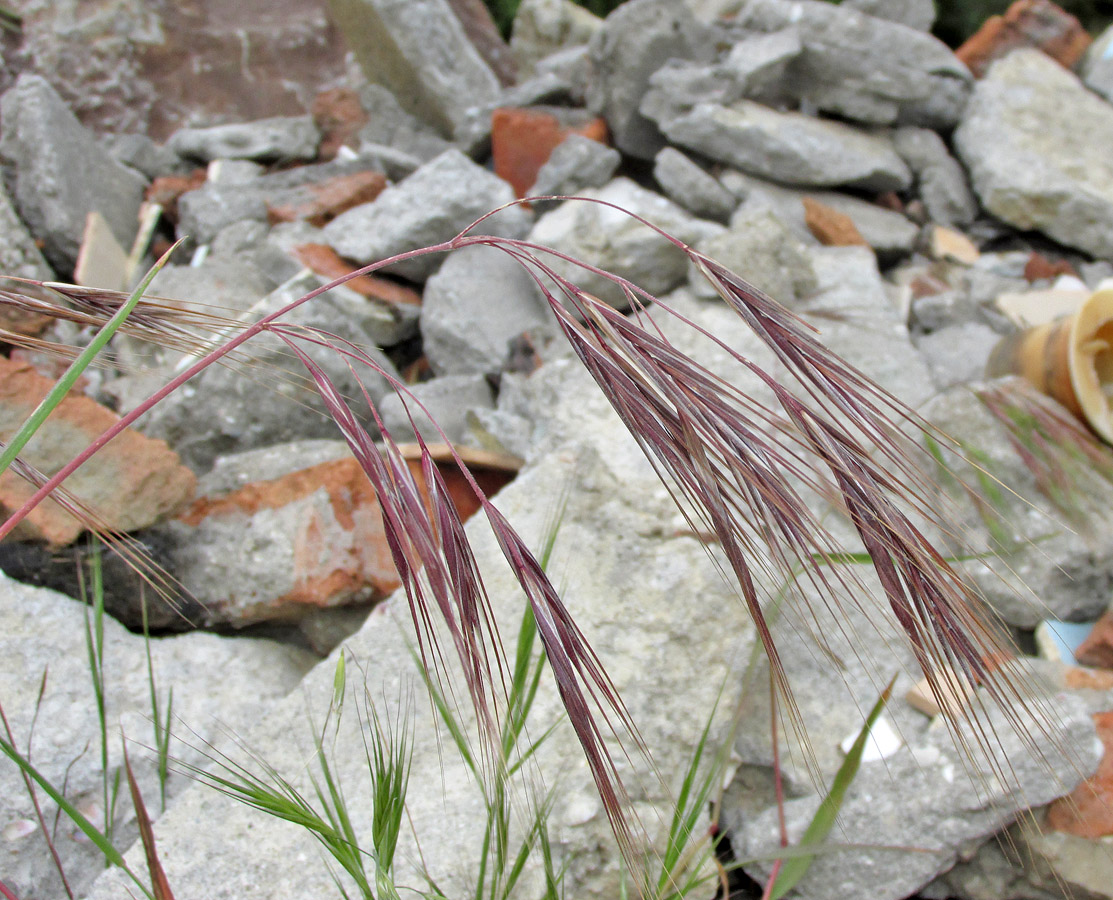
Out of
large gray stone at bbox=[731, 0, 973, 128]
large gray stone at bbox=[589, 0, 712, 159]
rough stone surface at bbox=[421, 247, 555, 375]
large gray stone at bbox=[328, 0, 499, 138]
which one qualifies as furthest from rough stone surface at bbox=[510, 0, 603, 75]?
rough stone surface at bbox=[421, 247, 555, 375]

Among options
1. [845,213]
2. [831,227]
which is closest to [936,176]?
[845,213]

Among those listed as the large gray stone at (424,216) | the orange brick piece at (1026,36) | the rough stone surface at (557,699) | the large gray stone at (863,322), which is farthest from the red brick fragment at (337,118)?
the orange brick piece at (1026,36)

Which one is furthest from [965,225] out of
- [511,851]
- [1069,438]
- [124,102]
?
[124,102]

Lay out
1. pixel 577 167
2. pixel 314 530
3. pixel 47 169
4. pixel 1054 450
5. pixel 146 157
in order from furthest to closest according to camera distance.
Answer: pixel 146 157
pixel 577 167
pixel 47 169
pixel 1054 450
pixel 314 530

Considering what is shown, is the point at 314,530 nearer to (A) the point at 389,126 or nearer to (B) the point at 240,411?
(B) the point at 240,411

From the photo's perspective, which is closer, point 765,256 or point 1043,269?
point 765,256

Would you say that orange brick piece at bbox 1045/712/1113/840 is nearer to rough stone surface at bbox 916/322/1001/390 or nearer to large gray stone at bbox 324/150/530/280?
rough stone surface at bbox 916/322/1001/390
